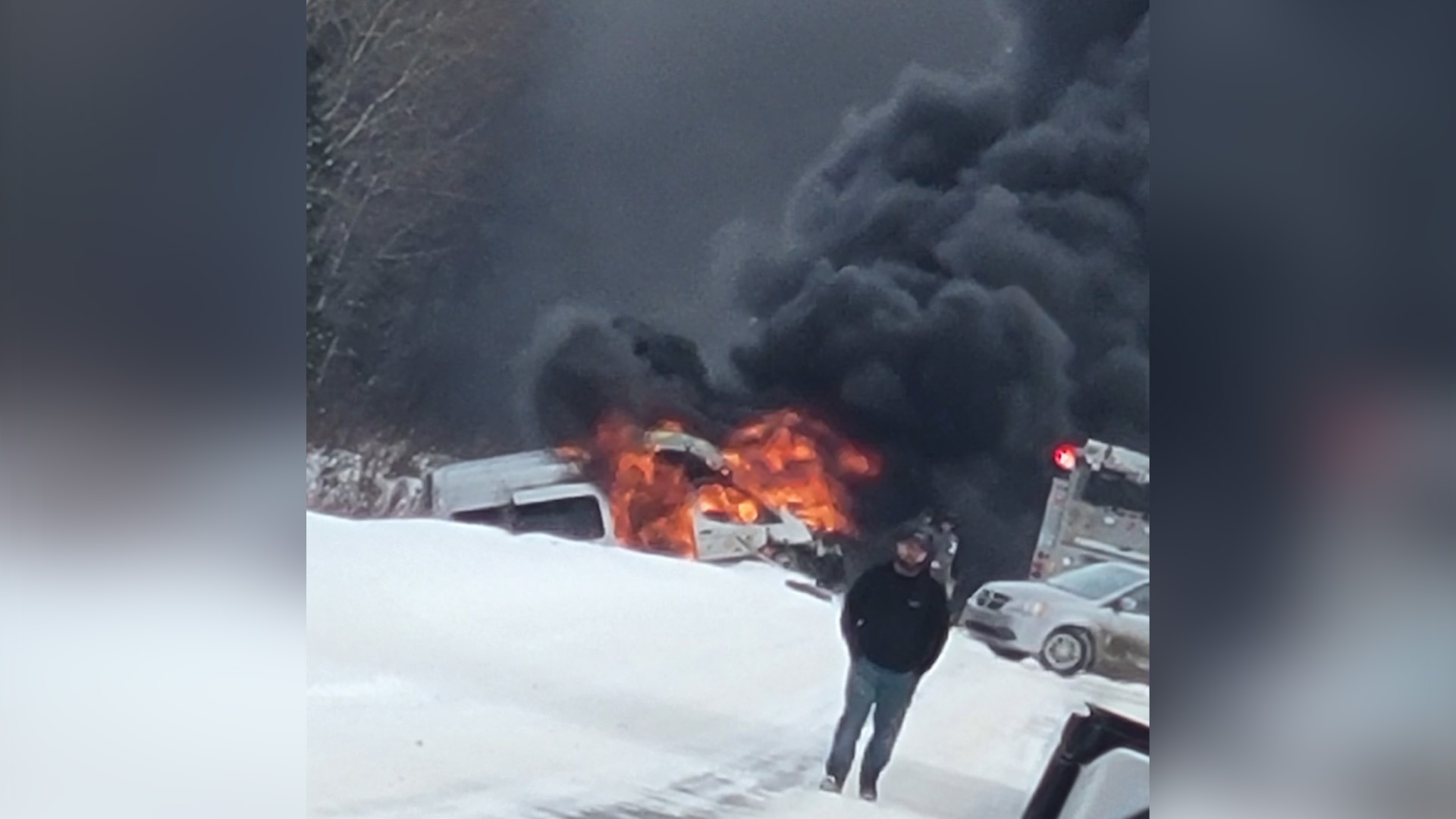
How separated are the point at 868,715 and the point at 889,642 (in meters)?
0.17

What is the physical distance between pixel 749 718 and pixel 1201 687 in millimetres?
1023

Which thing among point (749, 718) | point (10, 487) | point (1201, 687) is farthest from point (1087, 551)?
point (10, 487)

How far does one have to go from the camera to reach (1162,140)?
106 inches

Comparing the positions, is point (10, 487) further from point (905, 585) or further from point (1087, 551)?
point (1087, 551)

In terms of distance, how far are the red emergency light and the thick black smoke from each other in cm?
2

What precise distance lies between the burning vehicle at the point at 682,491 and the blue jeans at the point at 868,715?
0.24 metres

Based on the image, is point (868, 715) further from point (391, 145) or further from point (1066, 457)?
point (391, 145)

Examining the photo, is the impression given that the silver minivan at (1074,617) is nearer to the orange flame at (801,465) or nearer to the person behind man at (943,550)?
the person behind man at (943,550)

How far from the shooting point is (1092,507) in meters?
2.69

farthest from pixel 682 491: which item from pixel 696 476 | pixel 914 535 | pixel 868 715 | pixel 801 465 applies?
pixel 868 715

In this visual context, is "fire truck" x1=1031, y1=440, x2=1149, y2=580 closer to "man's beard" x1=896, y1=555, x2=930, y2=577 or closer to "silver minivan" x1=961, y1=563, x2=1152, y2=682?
"silver minivan" x1=961, y1=563, x2=1152, y2=682

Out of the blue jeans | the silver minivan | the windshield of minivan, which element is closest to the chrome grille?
the silver minivan

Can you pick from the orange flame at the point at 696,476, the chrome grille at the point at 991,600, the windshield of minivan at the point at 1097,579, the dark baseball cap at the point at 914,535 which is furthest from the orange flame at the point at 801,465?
the windshield of minivan at the point at 1097,579

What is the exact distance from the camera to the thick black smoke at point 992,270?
2.69m
